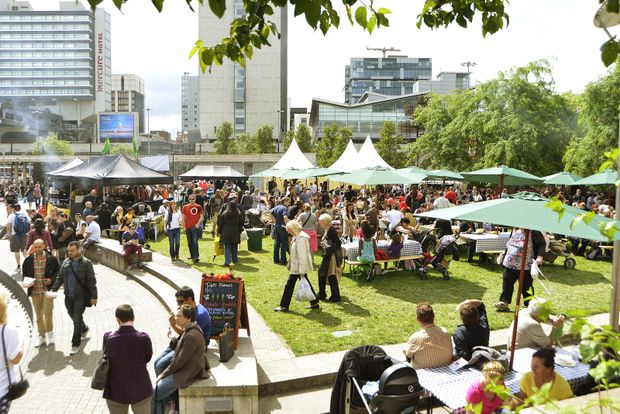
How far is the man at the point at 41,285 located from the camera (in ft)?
25.3

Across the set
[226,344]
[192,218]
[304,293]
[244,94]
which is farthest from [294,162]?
[244,94]

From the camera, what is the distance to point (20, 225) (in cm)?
1274

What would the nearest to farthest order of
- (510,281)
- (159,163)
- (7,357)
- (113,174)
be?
(7,357) → (510,281) → (113,174) → (159,163)

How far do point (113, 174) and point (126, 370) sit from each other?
1478 centimetres

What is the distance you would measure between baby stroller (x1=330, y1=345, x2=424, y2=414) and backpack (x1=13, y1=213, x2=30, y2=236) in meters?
11.3

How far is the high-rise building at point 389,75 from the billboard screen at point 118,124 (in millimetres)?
66096

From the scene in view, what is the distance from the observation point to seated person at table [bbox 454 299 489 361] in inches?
217

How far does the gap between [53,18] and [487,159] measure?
446ft

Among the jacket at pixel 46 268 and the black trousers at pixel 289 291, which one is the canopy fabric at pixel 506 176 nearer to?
the black trousers at pixel 289 291

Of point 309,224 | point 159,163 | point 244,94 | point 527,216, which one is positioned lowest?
point 309,224

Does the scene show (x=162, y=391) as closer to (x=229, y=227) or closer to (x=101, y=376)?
(x=101, y=376)

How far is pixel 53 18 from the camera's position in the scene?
130m

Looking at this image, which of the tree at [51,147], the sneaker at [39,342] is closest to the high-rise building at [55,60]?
the tree at [51,147]

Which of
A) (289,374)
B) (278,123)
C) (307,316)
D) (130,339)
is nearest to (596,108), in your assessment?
(307,316)
